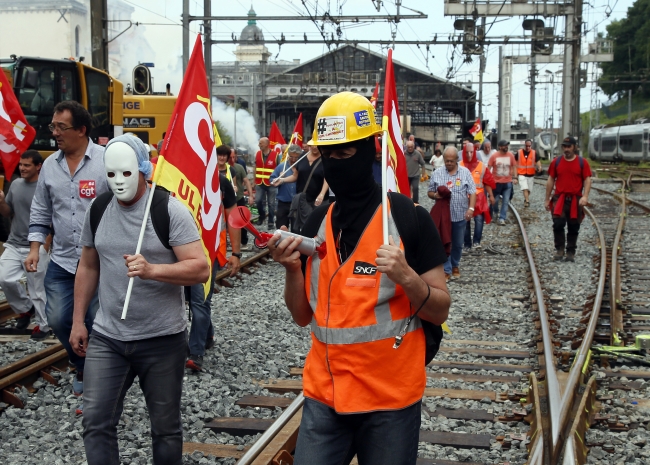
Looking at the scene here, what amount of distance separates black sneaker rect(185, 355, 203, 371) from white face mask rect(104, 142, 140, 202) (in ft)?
10.6

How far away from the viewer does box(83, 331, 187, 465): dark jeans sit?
12.8ft

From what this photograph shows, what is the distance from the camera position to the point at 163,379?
412cm

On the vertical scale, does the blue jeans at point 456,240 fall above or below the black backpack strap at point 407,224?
below

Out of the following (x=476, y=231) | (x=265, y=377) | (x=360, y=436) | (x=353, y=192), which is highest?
(x=353, y=192)

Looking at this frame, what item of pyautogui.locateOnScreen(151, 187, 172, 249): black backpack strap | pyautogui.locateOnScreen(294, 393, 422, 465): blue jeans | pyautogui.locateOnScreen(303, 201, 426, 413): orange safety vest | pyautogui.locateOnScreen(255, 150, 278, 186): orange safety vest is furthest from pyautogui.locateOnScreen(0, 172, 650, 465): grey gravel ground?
pyautogui.locateOnScreen(255, 150, 278, 186): orange safety vest

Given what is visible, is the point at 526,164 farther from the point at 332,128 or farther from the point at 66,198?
the point at 332,128

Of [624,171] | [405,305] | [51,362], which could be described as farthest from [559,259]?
[624,171]

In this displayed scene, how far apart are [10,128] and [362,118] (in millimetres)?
7125

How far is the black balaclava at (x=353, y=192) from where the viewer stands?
3066mm

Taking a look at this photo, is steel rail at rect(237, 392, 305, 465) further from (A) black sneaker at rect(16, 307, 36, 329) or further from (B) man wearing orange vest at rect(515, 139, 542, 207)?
(B) man wearing orange vest at rect(515, 139, 542, 207)

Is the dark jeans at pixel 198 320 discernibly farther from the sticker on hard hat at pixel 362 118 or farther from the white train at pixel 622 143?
the white train at pixel 622 143

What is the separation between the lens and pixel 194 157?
503 centimetres

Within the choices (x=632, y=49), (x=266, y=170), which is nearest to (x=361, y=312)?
(x=266, y=170)

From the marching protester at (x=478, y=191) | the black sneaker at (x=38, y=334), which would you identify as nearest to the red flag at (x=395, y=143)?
the black sneaker at (x=38, y=334)
